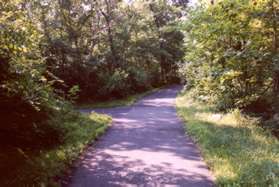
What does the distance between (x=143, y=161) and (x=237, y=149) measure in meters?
2.48

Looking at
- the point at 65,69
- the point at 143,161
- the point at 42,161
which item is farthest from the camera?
the point at 65,69

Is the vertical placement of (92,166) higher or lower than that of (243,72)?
lower

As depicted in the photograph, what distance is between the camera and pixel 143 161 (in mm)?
8852

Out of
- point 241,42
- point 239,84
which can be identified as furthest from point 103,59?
point 241,42

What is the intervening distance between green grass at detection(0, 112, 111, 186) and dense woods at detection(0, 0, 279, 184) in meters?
0.22

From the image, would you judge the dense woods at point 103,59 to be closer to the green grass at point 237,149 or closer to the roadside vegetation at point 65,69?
the roadside vegetation at point 65,69

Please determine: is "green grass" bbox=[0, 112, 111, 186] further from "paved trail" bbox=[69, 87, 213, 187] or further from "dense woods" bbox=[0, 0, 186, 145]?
"dense woods" bbox=[0, 0, 186, 145]

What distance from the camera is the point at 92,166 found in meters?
8.48

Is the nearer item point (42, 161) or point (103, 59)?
point (42, 161)

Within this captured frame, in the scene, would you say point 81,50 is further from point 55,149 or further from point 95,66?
point 55,149

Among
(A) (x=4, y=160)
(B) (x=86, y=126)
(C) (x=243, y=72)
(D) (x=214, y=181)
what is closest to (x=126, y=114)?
(B) (x=86, y=126)

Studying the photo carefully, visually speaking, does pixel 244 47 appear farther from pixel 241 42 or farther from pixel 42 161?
pixel 42 161

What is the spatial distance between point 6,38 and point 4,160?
11.2 ft

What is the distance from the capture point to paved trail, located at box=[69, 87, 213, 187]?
7324mm
